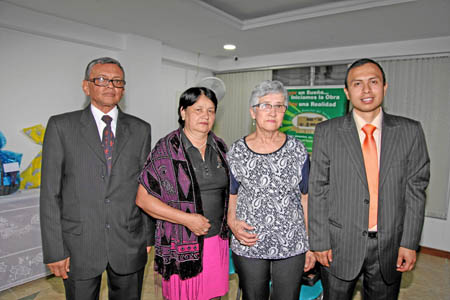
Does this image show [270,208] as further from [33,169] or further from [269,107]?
[33,169]

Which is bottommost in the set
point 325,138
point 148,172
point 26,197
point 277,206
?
point 26,197

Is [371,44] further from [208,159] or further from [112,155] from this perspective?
[112,155]

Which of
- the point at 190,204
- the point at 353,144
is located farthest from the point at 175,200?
the point at 353,144

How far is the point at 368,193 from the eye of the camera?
1506mm

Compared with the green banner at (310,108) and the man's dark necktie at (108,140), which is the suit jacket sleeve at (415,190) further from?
the green banner at (310,108)

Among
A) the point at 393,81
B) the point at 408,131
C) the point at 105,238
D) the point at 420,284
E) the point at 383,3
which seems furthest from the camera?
the point at 393,81

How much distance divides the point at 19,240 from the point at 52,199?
1.80 metres

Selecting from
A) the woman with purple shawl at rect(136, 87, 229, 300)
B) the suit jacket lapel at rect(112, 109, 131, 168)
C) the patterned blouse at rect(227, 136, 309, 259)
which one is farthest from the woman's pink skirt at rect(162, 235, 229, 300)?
the suit jacket lapel at rect(112, 109, 131, 168)

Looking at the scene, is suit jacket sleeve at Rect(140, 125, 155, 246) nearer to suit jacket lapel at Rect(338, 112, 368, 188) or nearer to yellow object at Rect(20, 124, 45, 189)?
suit jacket lapel at Rect(338, 112, 368, 188)

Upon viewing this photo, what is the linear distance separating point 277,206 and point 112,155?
36.1 inches

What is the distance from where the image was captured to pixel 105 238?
1.64 meters

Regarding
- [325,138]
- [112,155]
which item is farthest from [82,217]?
[325,138]

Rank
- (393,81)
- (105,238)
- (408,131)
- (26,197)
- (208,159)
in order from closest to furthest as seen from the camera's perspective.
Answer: (408,131) < (105,238) < (208,159) < (26,197) < (393,81)

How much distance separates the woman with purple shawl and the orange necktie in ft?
2.42
